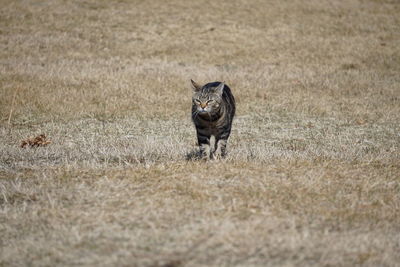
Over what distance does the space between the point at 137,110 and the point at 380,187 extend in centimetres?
893

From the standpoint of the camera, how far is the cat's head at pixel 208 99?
804 cm

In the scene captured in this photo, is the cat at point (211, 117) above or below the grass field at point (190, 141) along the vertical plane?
above

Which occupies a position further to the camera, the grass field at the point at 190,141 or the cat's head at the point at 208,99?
the cat's head at the point at 208,99

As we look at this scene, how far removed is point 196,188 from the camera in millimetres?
6160

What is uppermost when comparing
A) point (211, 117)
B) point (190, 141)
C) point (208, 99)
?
point (208, 99)

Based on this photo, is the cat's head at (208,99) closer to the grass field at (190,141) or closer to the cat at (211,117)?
the cat at (211,117)

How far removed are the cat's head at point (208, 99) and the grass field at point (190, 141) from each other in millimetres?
943

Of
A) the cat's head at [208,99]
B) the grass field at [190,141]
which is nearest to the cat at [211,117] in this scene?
the cat's head at [208,99]

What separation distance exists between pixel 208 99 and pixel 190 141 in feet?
10.1

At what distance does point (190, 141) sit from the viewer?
11047 mm

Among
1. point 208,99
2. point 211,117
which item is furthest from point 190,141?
point 208,99

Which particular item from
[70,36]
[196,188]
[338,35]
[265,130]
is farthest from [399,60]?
[196,188]

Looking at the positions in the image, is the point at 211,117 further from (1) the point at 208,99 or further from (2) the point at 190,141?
(2) the point at 190,141

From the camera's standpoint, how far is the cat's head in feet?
26.4
